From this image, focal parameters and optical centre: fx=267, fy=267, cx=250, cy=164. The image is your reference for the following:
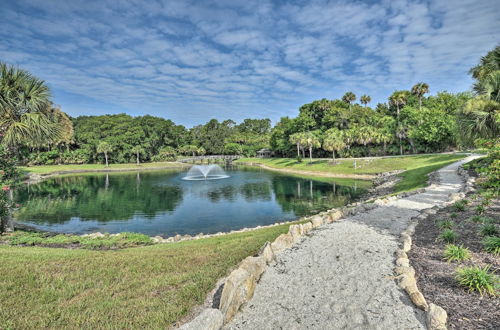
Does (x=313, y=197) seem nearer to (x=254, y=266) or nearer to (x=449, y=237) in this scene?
(x=449, y=237)

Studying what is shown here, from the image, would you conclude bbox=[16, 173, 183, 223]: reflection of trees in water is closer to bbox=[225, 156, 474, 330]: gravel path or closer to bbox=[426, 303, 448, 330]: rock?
bbox=[225, 156, 474, 330]: gravel path

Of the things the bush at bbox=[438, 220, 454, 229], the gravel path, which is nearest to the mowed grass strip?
the gravel path

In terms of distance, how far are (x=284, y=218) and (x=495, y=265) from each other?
54.4ft

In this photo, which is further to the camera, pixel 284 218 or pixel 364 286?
pixel 284 218

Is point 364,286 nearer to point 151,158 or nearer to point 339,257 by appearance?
point 339,257

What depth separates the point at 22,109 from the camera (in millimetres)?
15055

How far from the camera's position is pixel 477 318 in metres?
4.71

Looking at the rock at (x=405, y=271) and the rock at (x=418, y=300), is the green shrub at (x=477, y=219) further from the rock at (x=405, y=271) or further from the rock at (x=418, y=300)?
the rock at (x=418, y=300)

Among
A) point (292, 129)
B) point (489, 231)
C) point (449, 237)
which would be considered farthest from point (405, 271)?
point (292, 129)

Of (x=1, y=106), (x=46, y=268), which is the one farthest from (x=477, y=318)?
(x=1, y=106)

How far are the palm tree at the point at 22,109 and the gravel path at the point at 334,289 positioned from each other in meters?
14.9

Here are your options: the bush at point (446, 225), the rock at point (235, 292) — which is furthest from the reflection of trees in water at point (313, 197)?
the rock at point (235, 292)

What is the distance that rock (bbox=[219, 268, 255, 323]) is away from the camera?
5.37 m

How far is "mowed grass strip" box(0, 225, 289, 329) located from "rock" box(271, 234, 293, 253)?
78 centimetres
